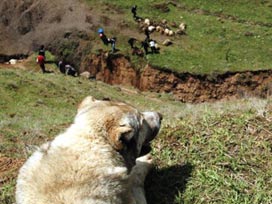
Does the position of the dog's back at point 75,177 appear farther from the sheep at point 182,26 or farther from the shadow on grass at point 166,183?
the sheep at point 182,26

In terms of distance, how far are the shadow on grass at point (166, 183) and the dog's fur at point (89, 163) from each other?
0.73 metres

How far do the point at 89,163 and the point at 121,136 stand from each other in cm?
45

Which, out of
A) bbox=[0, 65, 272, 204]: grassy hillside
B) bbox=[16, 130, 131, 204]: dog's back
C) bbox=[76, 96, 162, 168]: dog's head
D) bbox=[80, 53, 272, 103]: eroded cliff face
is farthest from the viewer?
bbox=[80, 53, 272, 103]: eroded cliff face

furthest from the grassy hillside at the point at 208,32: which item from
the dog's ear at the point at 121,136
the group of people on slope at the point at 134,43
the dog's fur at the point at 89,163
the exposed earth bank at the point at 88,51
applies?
the dog's ear at the point at 121,136

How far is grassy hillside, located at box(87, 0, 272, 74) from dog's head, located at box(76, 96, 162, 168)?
24551mm

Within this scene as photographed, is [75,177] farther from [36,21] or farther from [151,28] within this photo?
[36,21]

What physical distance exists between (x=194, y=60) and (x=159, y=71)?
6.91ft

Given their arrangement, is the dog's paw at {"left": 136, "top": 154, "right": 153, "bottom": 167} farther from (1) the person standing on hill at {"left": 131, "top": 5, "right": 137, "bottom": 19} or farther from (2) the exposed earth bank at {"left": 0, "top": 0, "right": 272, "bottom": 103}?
(1) the person standing on hill at {"left": 131, "top": 5, "right": 137, "bottom": 19}

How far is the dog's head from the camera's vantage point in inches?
240

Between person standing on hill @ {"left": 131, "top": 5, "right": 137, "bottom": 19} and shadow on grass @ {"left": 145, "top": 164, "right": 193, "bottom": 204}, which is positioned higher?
shadow on grass @ {"left": 145, "top": 164, "right": 193, "bottom": 204}

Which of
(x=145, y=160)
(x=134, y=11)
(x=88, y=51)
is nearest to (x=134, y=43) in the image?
(x=88, y=51)

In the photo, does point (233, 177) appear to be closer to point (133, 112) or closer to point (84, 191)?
point (133, 112)

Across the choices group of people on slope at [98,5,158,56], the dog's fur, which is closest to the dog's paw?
the dog's fur

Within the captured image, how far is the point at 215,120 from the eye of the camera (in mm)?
8133
